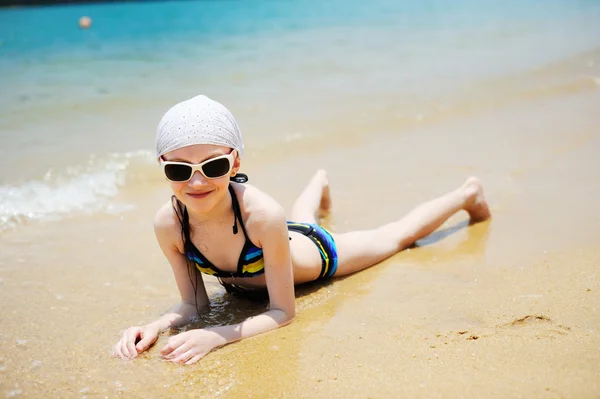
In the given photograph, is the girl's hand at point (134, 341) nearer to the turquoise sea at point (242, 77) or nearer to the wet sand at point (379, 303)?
the wet sand at point (379, 303)

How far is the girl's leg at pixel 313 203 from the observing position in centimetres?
423

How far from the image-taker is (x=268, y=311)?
3072 mm

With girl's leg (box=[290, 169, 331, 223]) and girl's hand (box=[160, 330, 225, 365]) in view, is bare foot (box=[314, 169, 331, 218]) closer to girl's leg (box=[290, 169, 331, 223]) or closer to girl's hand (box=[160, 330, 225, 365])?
girl's leg (box=[290, 169, 331, 223])

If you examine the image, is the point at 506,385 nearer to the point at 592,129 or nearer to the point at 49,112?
the point at 592,129

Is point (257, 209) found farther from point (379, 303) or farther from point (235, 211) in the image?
point (379, 303)

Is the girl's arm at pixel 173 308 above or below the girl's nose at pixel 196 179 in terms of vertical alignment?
below

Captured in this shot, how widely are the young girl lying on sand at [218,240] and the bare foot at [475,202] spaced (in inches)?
37.9

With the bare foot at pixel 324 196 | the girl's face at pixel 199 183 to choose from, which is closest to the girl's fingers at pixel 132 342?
the girl's face at pixel 199 183

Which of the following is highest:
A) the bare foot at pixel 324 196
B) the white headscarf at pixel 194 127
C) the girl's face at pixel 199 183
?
the white headscarf at pixel 194 127

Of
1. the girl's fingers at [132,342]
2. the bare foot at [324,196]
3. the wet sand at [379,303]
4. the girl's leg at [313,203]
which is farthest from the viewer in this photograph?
the bare foot at [324,196]

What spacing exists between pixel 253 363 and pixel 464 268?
1.56 metres

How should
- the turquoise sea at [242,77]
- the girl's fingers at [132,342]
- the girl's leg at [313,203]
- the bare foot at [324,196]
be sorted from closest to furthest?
1. the girl's fingers at [132,342]
2. the girl's leg at [313,203]
3. the bare foot at [324,196]
4. the turquoise sea at [242,77]

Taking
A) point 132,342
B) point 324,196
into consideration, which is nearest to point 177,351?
point 132,342

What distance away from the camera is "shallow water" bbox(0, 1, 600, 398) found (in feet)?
8.52
